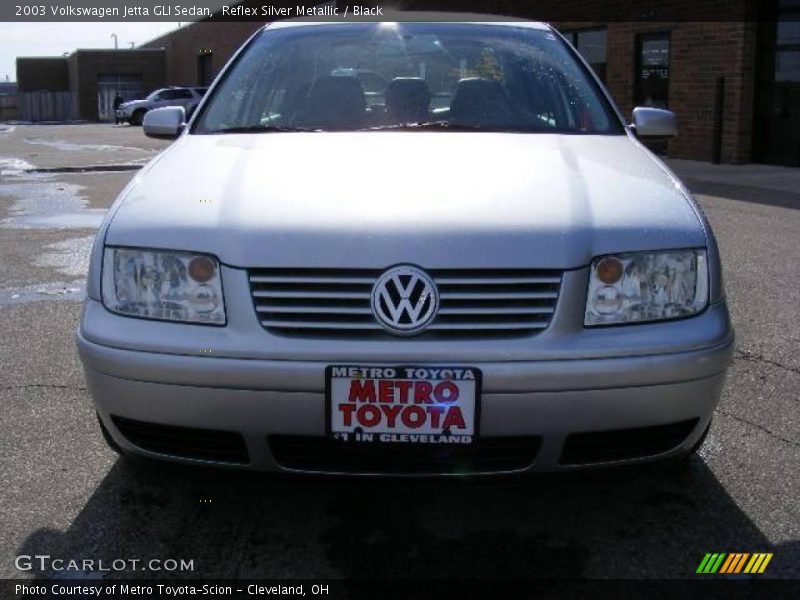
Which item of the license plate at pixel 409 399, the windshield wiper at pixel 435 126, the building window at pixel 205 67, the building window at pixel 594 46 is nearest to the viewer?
the license plate at pixel 409 399

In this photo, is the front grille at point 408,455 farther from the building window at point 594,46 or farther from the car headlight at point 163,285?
the building window at point 594,46

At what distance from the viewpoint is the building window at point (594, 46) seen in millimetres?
17831

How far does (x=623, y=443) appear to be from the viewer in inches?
100

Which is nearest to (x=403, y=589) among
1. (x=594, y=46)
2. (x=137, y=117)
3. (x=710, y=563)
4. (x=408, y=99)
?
(x=710, y=563)

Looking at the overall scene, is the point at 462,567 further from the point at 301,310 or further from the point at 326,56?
the point at 326,56

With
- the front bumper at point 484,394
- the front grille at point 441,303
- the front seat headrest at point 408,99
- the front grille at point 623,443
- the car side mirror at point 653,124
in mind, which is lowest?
the front grille at point 623,443

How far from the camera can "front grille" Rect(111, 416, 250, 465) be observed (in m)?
2.50

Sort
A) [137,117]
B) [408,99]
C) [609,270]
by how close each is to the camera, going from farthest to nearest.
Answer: [137,117] → [408,99] → [609,270]

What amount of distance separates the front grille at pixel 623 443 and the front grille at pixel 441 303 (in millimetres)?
322

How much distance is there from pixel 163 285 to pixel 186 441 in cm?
42

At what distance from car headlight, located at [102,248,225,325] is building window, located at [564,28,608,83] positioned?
52.6 ft

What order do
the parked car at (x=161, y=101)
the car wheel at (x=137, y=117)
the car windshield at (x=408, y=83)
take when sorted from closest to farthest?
the car windshield at (x=408, y=83), the parked car at (x=161, y=101), the car wheel at (x=137, y=117)

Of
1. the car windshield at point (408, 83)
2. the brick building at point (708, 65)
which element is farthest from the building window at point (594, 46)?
the car windshield at point (408, 83)

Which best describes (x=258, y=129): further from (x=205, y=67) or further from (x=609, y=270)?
(x=205, y=67)
